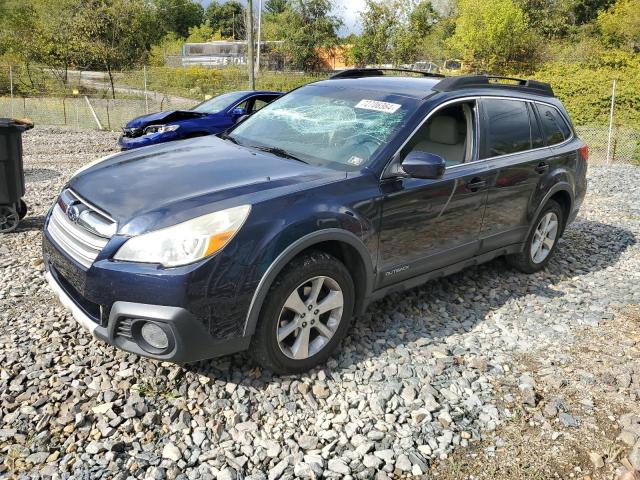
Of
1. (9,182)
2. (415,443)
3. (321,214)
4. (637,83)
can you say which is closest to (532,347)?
(415,443)

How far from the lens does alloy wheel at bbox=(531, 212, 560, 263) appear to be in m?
5.20

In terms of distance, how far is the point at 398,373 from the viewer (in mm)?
3479

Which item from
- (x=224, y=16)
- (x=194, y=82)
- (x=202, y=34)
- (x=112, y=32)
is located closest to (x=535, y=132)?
(x=194, y=82)

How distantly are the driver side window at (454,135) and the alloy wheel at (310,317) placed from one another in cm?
149

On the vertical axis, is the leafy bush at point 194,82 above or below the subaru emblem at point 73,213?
above

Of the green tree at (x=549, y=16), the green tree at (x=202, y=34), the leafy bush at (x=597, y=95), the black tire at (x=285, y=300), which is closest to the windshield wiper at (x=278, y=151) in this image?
the black tire at (x=285, y=300)

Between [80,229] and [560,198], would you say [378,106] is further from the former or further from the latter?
[560,198]

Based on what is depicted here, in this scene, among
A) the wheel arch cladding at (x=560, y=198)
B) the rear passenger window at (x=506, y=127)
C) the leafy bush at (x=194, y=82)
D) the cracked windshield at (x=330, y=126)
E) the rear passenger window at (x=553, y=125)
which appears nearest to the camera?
the cracked windshield at (x=330, y=126)

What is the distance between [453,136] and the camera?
14.2 ft

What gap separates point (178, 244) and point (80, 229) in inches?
28.1

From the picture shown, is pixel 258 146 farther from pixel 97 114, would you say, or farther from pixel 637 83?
pixel 637 83

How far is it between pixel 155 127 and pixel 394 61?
27967 millimetres

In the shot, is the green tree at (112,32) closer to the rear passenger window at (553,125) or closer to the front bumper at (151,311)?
the rear passenger window at (553,125)

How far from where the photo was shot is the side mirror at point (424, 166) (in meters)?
3.47
